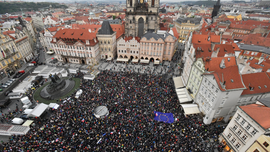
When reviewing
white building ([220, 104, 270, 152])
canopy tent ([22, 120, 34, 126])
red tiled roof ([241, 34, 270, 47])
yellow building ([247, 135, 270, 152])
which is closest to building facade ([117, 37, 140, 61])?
canopy tent ([22, 120, 34, 126])

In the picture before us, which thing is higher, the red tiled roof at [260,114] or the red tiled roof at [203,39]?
the red tiled roof at [203,39]

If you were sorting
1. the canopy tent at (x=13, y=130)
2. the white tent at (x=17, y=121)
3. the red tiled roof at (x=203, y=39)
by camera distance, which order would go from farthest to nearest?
the red tiled roof at (x=203, y=39) < the white tent at (x=17, y=121) < the canopy tent at (x=13, y=130)

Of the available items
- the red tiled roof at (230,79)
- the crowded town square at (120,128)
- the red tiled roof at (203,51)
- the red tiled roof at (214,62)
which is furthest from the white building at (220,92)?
the red tiled roof at (203,51)

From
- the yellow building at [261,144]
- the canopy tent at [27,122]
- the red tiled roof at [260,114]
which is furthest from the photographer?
the canopy tent at [27,122]

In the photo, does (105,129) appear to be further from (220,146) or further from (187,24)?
(187,24)

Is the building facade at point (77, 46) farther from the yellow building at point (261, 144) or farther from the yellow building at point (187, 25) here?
the yellow building at point (187, 25)

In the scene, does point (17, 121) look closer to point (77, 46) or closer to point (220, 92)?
point (77, 46)

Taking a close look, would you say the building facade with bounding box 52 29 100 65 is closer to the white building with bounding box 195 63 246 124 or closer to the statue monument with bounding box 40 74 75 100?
the statue monument with bounding box 40 74 75 100
